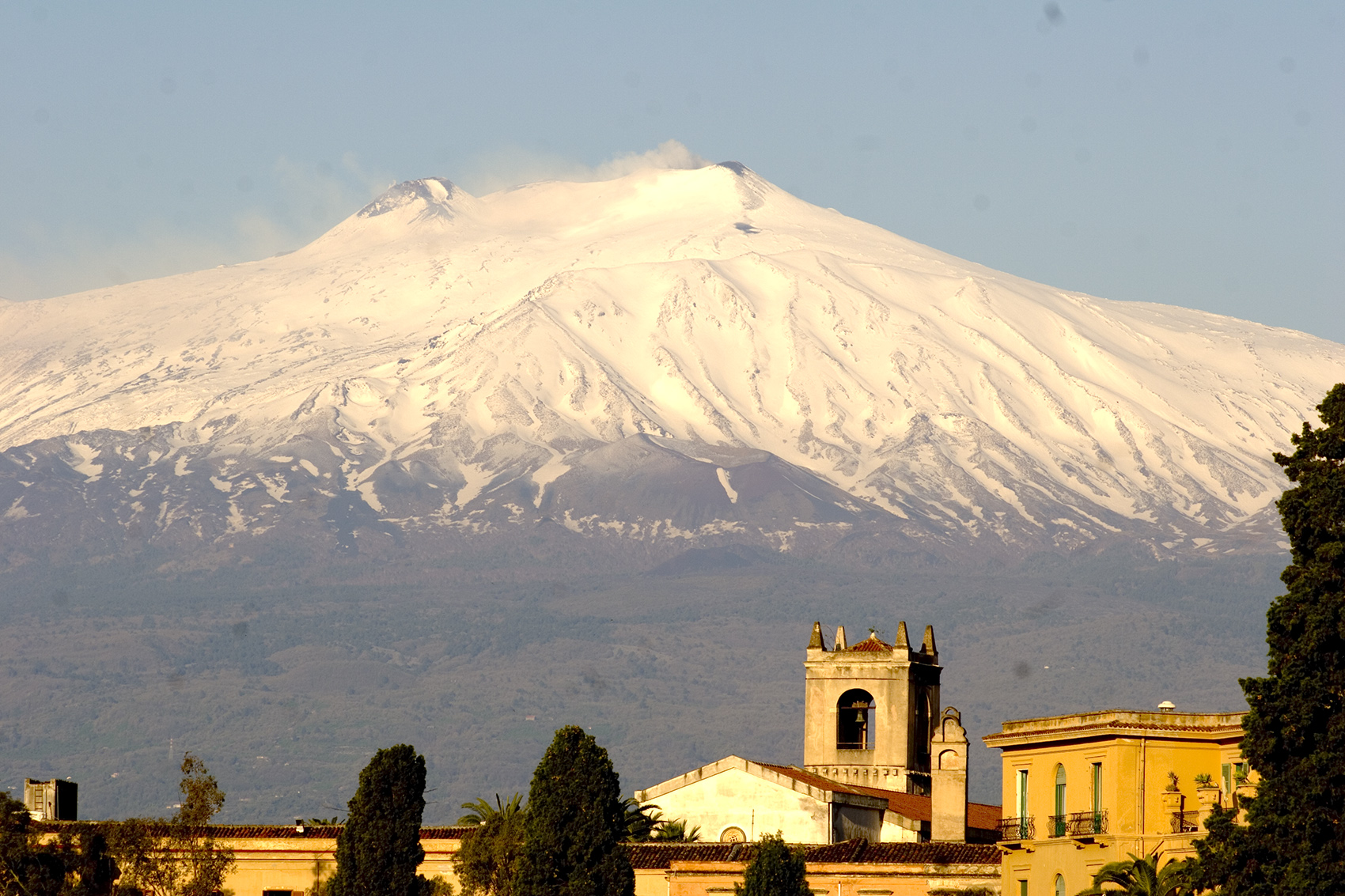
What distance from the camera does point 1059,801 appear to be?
7212 cm

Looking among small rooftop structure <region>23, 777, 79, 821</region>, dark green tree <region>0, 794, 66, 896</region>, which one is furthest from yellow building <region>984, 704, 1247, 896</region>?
small rooftop structure <region>23, 777, 79, 821</region>

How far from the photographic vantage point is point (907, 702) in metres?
105

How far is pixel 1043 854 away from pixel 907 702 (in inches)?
1298

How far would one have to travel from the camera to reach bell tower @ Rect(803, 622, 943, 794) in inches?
4102

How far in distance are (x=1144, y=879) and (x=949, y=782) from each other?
21.5 metres

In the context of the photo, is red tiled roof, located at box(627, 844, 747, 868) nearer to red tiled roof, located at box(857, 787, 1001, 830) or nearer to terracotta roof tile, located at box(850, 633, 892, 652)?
red tiled roof, located at box(857, 787, 1001, 830)

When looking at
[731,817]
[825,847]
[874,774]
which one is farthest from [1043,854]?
[874,774]

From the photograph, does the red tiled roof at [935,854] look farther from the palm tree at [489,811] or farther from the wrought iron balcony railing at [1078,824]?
the palm tree at [489,811]

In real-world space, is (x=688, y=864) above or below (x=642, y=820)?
below

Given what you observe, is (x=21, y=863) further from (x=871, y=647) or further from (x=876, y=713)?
(x=871, y=647)

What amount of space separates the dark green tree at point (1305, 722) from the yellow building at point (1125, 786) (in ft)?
31.8

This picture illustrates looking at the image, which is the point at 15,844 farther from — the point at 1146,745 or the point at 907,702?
the point at 907,702

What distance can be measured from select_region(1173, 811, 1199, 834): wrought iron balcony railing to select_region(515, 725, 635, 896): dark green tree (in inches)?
561

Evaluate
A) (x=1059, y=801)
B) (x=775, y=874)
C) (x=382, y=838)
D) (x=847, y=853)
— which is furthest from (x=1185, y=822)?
(x=382, y=838)
